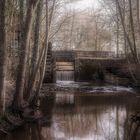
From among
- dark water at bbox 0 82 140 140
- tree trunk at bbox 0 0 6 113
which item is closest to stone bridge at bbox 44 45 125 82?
dark water at bbox 0 82 140 140

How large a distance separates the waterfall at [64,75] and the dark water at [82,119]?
11.3 metres

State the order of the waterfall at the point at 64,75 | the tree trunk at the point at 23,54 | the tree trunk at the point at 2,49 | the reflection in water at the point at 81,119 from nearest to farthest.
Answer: the tree trunk at the point at 2,49, the reflection in water at the point at 81,119, the tree trunk at the point at 23,54, the waterfall at the point at 64,75

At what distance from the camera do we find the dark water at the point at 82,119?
10828 mm

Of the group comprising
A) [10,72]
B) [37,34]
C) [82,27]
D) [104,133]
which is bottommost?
[104,133]

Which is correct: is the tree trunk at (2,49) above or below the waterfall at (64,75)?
above

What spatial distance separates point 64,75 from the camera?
32.1 m

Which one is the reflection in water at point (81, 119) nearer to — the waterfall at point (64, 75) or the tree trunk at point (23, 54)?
→ the tree trunk at point (23, 54)

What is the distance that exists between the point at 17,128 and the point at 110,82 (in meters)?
20.1

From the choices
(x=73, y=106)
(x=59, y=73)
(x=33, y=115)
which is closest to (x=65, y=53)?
(x=59, y=73)

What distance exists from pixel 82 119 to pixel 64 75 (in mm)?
18608

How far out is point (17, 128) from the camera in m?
11.3

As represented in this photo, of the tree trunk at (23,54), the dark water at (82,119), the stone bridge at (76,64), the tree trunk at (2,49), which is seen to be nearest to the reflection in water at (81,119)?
the dark water at (82,119)

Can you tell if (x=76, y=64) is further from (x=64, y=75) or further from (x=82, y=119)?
(x=82, y=119)

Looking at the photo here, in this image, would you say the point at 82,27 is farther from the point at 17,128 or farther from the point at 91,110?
the point at 17,128
